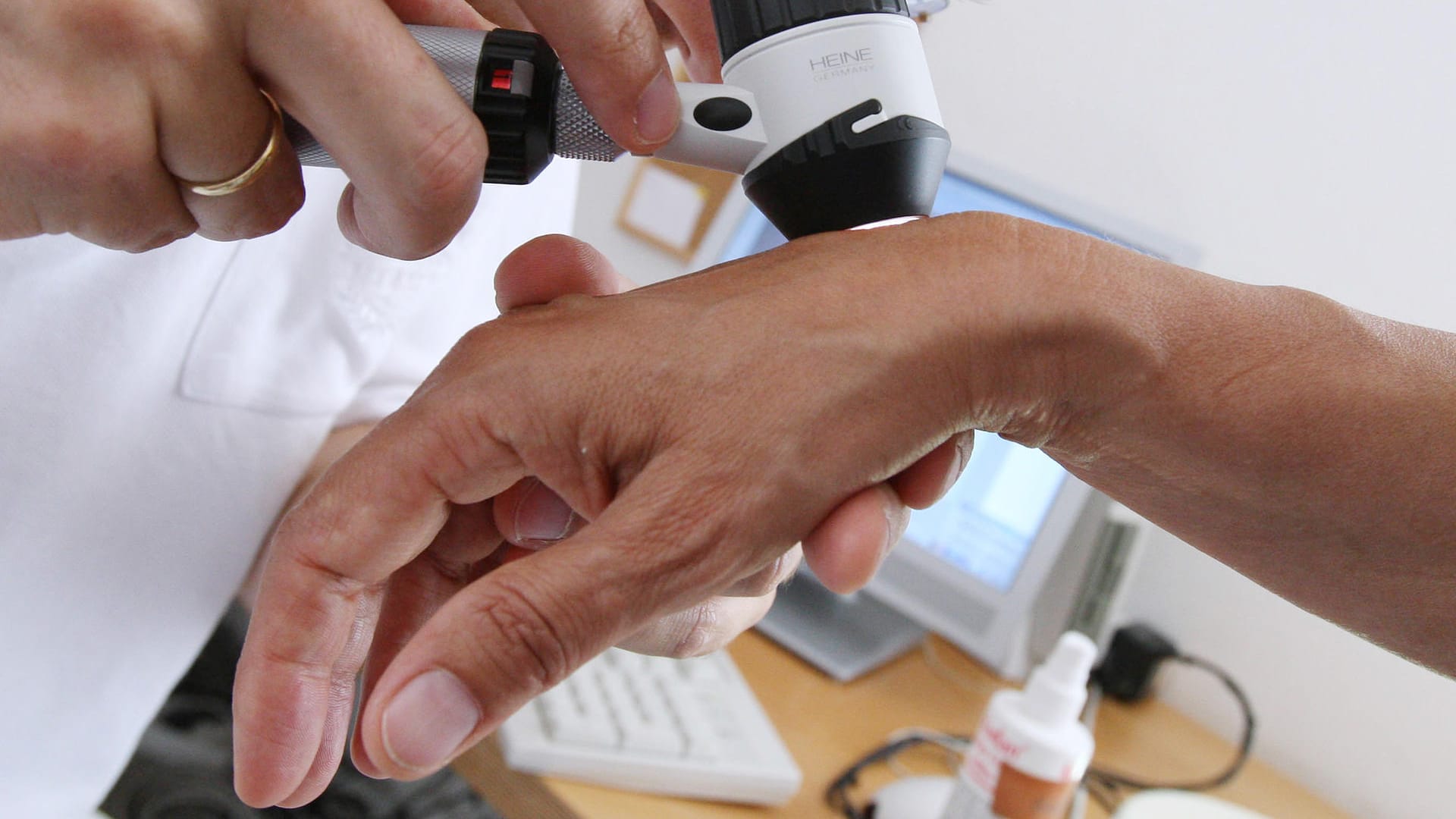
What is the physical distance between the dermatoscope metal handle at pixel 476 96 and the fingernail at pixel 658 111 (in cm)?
2

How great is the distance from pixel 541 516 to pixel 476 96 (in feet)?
0.67

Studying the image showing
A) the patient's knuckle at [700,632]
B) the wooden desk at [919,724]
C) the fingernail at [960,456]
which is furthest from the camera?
the wooden desk at [919,724]

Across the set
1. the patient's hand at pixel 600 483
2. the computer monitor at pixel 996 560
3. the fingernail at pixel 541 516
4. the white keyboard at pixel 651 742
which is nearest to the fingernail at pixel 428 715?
the patient's hand at pixel 600 483

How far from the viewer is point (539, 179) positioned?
2.99 feet

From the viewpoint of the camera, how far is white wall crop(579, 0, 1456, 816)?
0.91 metres

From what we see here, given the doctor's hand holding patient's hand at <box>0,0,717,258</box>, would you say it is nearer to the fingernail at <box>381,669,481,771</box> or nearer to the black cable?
the fingernail at <box>381,669,481,771</box>

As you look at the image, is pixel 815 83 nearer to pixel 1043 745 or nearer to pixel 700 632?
pixel 700 632

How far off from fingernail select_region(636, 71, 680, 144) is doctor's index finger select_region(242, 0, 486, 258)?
0.23 ft

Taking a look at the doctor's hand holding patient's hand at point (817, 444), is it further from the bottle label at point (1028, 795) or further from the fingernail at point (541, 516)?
the bottle label at point (1028, 795)

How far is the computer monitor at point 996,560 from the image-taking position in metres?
0.97

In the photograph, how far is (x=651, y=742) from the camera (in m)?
0.76

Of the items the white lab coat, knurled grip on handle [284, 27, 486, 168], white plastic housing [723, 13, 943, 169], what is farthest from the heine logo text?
the white lab coat

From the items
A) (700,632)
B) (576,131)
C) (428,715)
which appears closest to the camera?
(428,715)

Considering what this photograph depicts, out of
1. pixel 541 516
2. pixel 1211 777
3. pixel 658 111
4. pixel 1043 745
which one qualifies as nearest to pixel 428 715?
pixel 541 516
